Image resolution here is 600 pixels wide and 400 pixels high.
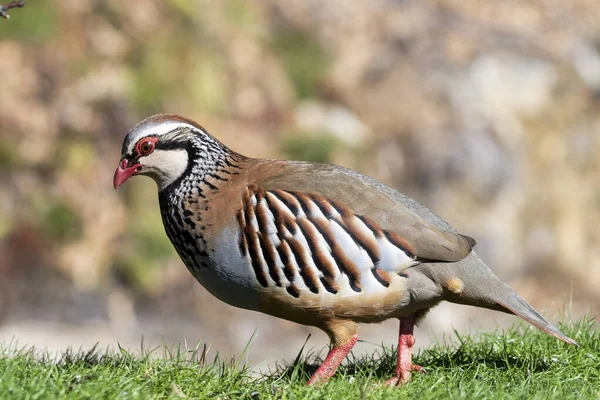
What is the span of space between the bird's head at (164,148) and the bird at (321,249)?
11 mm

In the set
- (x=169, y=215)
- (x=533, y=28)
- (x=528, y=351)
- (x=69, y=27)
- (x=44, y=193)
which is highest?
(x=69, y=27)

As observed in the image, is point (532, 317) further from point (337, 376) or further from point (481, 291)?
point (337, 376)

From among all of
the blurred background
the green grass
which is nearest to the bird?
the green grass

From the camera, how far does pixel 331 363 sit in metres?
4.31

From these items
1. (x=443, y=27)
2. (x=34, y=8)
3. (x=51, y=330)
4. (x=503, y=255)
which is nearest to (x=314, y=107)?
(x=443, y=27)

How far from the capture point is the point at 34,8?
11.0m

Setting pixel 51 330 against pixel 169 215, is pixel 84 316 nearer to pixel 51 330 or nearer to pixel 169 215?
pixel 51 330

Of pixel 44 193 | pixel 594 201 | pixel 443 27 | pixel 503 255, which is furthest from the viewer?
pixel 443 27

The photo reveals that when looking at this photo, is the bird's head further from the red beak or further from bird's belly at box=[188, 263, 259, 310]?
bird's belly at box=[188, 263, 259, 310]

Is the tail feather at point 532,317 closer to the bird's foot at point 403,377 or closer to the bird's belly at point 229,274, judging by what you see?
the bird's foot at point 403,377

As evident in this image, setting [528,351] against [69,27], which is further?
[69,27]

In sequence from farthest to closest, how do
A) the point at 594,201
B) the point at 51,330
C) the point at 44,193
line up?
the point at 594,201
the point at 44,193
the point at 51,330

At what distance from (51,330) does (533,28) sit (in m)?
8.51

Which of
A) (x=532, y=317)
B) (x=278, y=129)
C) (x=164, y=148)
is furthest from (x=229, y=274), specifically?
(x=278, y=129)
